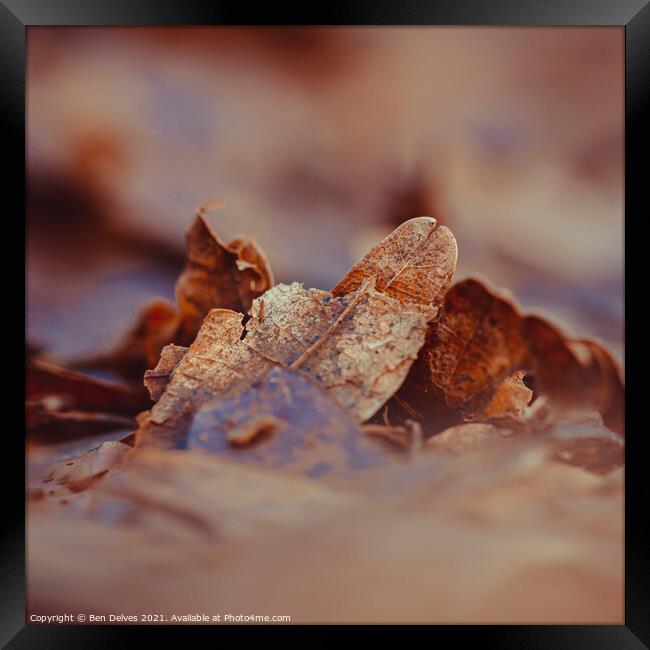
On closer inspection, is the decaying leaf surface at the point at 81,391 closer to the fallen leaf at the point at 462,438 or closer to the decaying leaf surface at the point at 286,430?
the decaying leaf surface at the point at 286,430

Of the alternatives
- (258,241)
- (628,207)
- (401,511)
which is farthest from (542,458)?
(258,241)

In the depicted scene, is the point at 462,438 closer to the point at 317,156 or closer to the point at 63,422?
the point at 317,156

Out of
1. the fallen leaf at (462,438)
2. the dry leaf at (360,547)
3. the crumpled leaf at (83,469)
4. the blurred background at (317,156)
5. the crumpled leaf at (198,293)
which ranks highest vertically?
the blurred background at (317,156)

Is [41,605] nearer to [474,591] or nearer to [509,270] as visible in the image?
[474,591]

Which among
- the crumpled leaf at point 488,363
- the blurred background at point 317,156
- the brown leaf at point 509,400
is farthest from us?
the blurred background at point 317,156

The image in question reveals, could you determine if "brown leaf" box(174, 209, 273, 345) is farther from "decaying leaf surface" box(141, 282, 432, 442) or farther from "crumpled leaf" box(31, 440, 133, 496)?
"crumpled leaf" box(31, 440, 133, 496)

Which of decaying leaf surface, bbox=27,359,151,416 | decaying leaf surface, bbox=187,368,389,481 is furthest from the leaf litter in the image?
decaying leaf surface, bbox=27,359,151,416

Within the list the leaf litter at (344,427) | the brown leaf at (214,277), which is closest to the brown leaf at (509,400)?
the leaf litter at (344,427)
